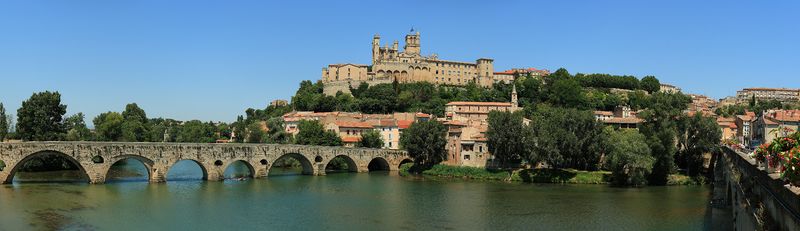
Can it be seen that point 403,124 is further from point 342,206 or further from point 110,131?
point 342,206

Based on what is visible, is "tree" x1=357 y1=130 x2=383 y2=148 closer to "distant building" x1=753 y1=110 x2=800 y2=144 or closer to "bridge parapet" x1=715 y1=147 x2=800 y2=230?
"distant building" x1=753 y1=110 x2=800 y2=144

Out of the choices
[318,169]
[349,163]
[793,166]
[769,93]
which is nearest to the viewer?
[793,166]

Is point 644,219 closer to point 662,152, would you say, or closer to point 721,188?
point 721,188

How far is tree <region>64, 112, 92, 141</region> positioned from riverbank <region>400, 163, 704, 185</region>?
3993 centimetres

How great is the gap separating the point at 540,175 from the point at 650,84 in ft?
286

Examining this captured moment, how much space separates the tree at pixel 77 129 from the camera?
75488 mm

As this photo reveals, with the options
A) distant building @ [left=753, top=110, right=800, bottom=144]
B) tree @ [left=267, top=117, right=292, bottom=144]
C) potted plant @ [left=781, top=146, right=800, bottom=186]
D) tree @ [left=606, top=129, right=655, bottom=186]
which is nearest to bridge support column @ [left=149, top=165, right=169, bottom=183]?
tree @ [left=267, top=117, right=292, bottom=144]

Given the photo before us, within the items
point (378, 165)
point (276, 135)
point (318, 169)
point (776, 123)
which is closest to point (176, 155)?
point (318, 169)

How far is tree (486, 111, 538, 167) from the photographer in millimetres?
59812

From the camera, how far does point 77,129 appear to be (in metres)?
88.7

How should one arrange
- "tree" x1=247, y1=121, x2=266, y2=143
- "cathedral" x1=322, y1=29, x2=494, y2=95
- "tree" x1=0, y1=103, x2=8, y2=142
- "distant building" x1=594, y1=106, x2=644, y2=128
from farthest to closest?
1. "cathedral" x1=322, y1=29, x2=494, y2=95
2. "distant building" x1=594, y1=106, x2=644, y2=128
3. "tree" x1=247, y1=121, x2=266, y2=143
4. "tree" x1=0, y1=103, x2=8, y2=142

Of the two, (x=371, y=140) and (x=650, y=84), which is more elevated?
(x=650, y=84)

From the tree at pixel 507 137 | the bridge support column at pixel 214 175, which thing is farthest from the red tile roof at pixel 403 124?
the bridge support column at pixel 214 175

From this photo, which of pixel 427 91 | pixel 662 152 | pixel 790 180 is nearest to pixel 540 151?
pixel 662 152
